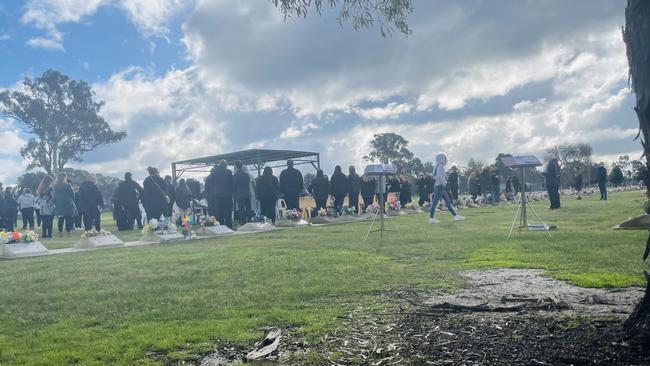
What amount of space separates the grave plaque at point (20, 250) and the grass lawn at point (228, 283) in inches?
78.5

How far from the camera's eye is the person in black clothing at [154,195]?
1670cm

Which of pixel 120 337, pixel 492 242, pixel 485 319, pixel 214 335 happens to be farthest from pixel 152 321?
pixel 492 242

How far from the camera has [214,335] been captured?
4.39 meters

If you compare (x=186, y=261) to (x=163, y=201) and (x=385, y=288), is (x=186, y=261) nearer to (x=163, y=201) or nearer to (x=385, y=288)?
(x=385, y=288)

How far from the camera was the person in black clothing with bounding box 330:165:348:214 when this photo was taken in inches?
893

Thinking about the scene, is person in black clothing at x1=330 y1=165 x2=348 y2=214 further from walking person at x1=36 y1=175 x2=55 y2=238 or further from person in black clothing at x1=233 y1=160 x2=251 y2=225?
walking person at x1=36 y1=175 x2=55 y2=238

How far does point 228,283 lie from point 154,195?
11079 millimetres

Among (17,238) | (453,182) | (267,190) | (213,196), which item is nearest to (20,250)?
(17,238)

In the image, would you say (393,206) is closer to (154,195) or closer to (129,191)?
(154,195)

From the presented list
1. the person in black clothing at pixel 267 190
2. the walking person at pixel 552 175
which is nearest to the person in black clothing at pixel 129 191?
the person in black clothing at pixel 267 190

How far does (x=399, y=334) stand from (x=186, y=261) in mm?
6012

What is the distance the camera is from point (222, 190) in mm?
17547

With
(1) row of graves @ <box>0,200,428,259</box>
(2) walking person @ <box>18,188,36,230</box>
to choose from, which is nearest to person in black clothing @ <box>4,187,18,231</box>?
(2) walking person @ <box>18,188,36,230</box>

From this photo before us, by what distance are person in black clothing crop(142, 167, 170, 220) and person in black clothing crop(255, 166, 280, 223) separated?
11.7ft
